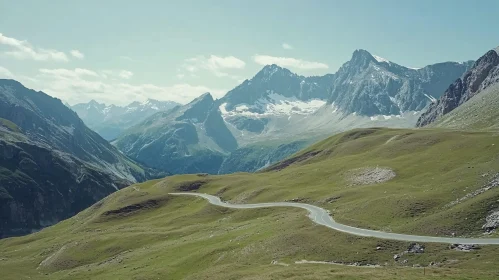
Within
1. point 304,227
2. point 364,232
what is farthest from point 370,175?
point 364,232

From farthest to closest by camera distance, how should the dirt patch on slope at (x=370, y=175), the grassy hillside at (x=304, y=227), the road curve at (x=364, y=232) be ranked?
the dirt patch on slope at (x=370, y=175) < the road curve at (x=364, y=232) < the grassy hillside at (x=304, y=227)

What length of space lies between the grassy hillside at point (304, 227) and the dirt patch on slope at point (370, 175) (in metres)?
0.72

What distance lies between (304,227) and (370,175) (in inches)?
1725

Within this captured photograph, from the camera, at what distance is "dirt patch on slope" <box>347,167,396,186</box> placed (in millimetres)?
101731

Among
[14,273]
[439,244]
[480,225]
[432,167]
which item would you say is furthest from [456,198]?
[14,273]

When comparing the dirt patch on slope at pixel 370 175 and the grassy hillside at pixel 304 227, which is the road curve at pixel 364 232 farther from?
the dirt patch on slope at pixel 370 175

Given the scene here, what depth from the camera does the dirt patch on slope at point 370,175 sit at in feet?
334

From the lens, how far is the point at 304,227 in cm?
6956

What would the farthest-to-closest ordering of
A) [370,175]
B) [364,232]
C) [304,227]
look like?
[370,175], [304,227], [364,232]

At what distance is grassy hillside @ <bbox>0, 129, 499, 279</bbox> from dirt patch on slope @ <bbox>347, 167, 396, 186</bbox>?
0.72 meters

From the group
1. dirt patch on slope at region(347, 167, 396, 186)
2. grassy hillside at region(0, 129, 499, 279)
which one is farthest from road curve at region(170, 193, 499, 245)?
dirt patch on slope at region(347, 167, 396, 186)

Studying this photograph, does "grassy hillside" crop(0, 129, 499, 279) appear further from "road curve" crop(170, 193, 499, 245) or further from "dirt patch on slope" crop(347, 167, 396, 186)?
"road curve" crop(170, 193, 499, 245)

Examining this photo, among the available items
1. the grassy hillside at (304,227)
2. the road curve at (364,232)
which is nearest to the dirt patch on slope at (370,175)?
the grassy hillside at (304,227)

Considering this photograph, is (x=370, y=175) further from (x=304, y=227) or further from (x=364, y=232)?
(x=364, y=232)
